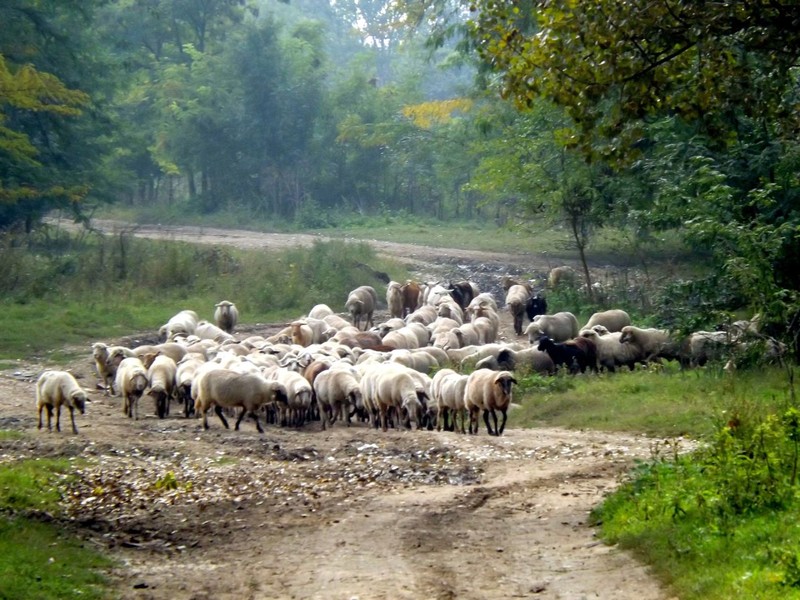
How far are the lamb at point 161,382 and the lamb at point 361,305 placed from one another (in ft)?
29.4

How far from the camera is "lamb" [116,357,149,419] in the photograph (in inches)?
616

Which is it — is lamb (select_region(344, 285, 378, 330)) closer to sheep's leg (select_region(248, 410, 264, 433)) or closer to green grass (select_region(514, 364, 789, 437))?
green grass (select_region(514, 364, 789, 437))

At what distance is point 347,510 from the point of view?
978cm

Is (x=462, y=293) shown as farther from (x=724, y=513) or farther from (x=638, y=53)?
(x=724, y=513)

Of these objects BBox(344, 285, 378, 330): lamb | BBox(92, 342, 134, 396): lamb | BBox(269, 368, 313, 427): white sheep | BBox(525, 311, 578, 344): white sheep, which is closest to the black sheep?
BBox(525, 311, 578, 344): white sheep

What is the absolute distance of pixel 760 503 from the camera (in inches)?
304

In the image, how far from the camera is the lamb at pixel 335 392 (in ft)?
51.5

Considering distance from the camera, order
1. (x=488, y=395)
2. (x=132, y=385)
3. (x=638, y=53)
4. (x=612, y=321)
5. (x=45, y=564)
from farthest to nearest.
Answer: (x=612, y=321) < (x=132, y=385) < (x=488, y=395) < (x=638, y=53) < (x=45, y=564)

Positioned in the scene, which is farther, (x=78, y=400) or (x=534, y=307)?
(x=534, y=307)

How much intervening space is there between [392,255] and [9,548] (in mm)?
27679

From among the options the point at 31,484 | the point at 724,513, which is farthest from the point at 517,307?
the point at 724,513

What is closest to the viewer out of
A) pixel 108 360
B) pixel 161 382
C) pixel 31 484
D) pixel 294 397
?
pixel 31 484

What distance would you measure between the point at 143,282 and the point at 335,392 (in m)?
12.7

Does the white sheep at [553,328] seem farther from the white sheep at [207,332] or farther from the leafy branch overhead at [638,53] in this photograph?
the leafy branch overhead at [638,53]
